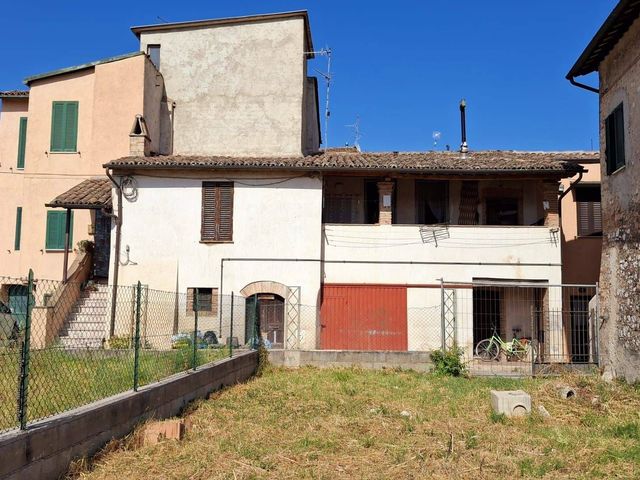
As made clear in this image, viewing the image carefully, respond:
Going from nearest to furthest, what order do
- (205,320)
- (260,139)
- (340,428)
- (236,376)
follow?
1. (340,428)
2. (236,376)
3. (205,320)
4. (260,139)

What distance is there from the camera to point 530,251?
18.0 m

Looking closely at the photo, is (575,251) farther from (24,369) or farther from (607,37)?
(24,369)

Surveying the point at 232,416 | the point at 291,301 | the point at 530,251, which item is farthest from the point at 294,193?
the point at 232,416

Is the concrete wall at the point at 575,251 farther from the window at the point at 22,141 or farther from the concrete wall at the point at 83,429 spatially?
the window at the point at 22,141

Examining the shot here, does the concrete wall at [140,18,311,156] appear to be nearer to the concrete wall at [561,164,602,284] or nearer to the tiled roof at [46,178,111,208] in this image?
the tiled roof at [46,178,111,208]

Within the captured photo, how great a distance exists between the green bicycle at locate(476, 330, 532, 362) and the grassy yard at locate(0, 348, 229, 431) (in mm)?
9750

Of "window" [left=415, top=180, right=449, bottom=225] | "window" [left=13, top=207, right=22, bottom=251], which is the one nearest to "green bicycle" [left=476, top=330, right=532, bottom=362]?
"window" [left=415, top=180, right=449, bottom=225]

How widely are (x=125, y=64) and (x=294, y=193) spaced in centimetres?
700

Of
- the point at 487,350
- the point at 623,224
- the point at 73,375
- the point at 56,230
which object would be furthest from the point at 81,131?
the point at 623,224

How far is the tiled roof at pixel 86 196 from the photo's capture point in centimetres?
1747

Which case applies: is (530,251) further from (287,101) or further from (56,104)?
(56,104)

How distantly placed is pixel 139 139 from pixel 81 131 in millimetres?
2324

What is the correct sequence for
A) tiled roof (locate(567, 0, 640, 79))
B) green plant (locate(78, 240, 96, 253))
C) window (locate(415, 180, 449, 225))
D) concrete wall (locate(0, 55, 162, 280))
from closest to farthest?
tiled roof (locate(567, 0, 640, 79)), green plant (locate(78, 240, 96, 253)), window (locate(415, 180, 449, 225)), concrete wall (locate(0, 55, 162, 280))

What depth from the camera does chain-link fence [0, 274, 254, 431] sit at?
6.07 m
